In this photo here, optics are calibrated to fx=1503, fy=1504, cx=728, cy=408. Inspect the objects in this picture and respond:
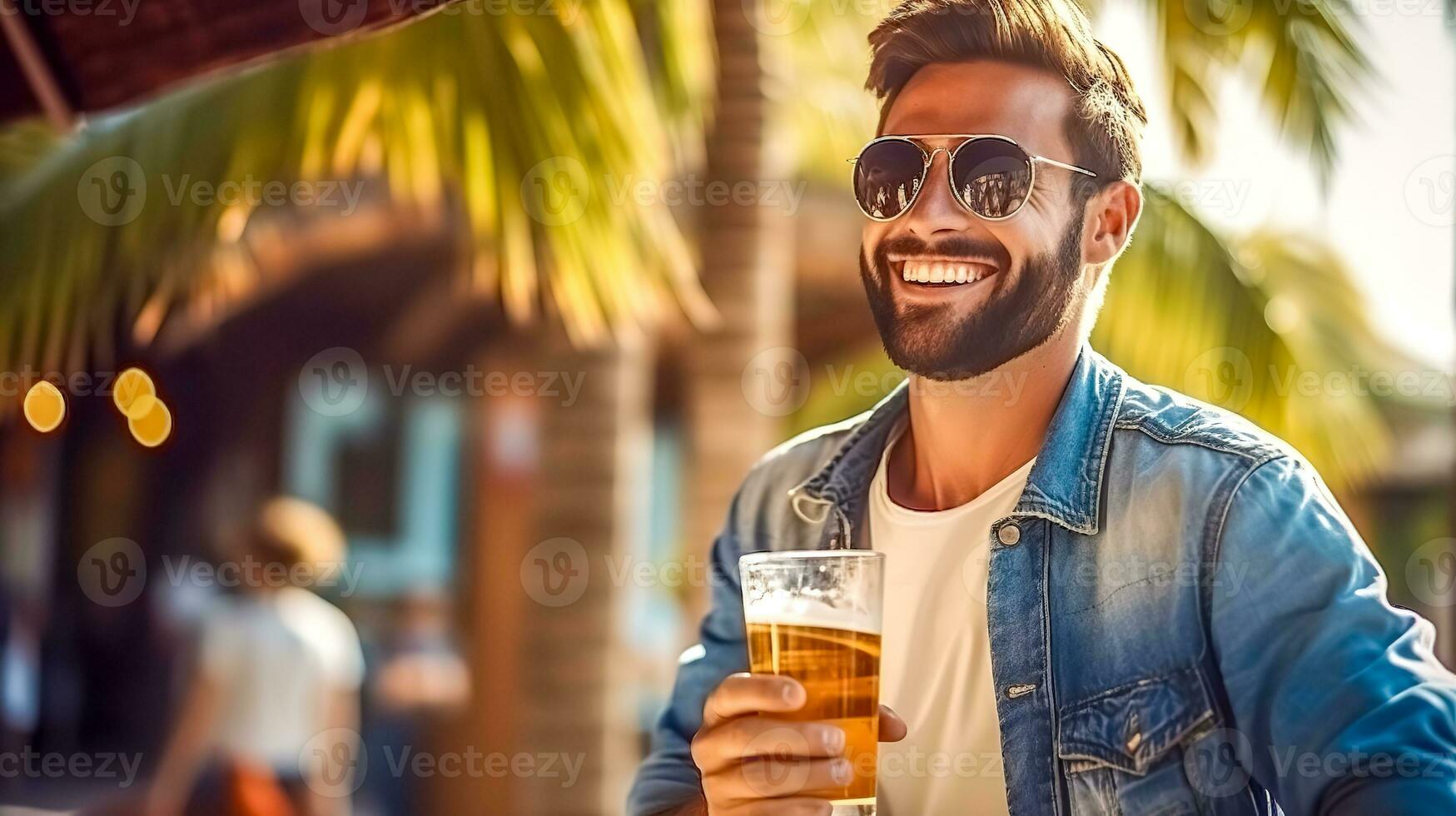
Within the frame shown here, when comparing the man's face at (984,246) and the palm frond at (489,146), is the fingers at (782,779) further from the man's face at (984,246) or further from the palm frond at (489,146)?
the palm frond at (489,146)

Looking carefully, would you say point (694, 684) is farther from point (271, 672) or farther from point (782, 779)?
point (271, 672)

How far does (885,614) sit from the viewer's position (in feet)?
6.03

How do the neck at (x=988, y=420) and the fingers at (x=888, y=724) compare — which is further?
the neck at (x=988, y=420)

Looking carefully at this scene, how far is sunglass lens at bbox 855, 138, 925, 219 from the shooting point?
1.78 m

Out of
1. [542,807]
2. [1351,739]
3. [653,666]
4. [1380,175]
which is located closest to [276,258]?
[542,807]

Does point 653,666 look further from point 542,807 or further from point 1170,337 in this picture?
point 1170,337

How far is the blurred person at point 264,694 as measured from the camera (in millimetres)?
4836

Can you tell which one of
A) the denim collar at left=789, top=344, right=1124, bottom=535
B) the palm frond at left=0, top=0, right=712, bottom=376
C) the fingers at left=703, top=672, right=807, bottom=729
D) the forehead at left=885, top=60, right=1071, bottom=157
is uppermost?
the palm frond at left=0, top=0, right=712, bottom=376

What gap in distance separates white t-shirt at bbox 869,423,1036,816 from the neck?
36mm

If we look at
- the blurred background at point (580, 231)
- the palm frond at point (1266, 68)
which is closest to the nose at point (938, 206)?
the blurred background at point (580, 231)

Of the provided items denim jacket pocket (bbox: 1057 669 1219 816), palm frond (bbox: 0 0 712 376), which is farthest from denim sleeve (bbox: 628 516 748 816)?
palm frond (bbox: 0 0 712 376)

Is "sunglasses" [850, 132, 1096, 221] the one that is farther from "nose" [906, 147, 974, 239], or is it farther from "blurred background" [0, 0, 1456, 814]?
"blurred background" [0, 0, 1456, 814]

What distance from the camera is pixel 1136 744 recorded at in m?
1.59

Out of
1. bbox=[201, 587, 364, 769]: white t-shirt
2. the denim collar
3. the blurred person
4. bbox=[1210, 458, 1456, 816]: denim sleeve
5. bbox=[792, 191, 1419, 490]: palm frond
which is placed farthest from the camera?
bbox=[792, 191, 1419, 490]: palm frond
